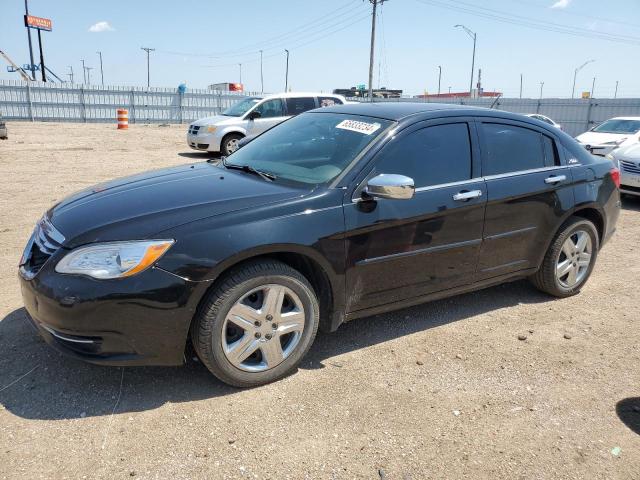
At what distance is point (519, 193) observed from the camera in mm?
4047

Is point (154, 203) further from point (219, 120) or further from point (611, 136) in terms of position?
point (611, 136)

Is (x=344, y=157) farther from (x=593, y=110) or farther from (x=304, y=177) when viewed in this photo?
(x=593, y=110)

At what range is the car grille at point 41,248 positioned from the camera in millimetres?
2900

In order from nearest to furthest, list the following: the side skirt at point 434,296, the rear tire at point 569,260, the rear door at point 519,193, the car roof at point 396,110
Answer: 1. the side skirt at point 434,296
2. the car roof at point 396,110
3. the rear door at point 519,193
4. the rear tire at point 569,260

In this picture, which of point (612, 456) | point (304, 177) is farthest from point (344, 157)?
point (612, 456)

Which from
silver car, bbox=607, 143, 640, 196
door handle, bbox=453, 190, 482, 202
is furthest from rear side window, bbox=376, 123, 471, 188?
silver car, bbox=607, 143, 640, 196

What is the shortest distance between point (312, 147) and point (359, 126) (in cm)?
38

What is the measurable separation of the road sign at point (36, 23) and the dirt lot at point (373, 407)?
46.8 meters

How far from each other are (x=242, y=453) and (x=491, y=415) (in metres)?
1.42

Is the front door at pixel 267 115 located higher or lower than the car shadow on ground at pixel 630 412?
higher

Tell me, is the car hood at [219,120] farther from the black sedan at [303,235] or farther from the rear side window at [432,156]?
the rear side window at [432,156]

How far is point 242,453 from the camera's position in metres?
2.57

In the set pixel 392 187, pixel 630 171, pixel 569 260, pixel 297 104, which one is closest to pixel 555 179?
pixel 569 260

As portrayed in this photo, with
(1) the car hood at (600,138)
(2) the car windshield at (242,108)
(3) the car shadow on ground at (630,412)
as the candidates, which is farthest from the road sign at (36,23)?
(3) the car shadow on ground at (630,412)
